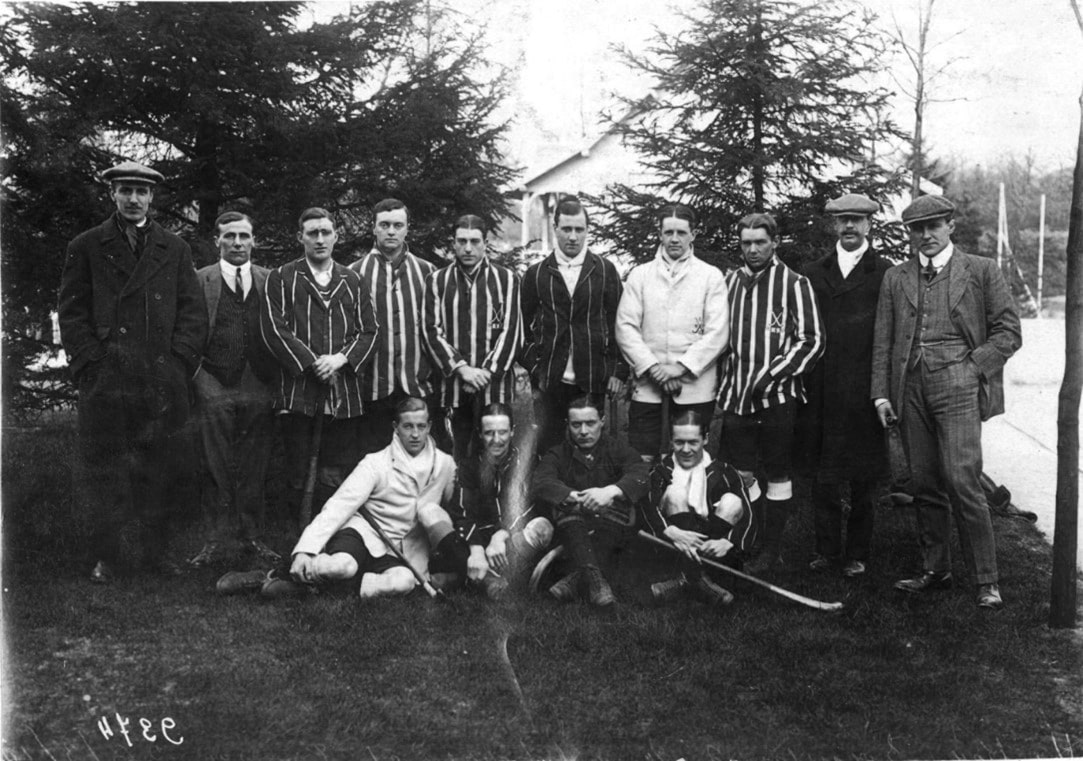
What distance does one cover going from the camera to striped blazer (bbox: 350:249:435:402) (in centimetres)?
500

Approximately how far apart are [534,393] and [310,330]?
1.25 meters

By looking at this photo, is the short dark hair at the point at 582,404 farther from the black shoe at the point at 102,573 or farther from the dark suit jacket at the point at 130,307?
the black shoe at the point at 102,573

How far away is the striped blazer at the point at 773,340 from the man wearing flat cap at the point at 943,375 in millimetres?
364

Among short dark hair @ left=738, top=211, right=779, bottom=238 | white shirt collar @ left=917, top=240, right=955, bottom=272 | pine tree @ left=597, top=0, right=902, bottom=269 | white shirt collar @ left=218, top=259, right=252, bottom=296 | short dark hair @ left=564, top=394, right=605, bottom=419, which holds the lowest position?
short dark hair @ left=564, top=394, right=605, bottom=419

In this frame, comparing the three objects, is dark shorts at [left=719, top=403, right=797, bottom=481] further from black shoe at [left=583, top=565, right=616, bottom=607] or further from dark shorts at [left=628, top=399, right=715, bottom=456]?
black shoe at [left=583, top=565, right=616, bottom=607]

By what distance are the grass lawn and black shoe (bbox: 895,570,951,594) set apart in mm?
92

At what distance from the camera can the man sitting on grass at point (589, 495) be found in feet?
14.0

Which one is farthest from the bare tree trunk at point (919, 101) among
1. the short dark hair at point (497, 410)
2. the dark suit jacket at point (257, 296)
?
the dark suit jacket at point (257, 296)

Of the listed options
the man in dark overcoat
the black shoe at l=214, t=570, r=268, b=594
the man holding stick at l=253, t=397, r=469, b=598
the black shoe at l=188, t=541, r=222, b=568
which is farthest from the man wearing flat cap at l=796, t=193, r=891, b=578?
the black shoe at l=188, t=541, r=222, b=568

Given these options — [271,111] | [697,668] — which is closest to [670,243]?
[697,668]

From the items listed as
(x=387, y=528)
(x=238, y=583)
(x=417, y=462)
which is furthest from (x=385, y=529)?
(x=238, y=583)

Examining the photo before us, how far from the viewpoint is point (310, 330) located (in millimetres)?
4852

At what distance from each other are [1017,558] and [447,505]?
301cm

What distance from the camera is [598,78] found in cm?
613
